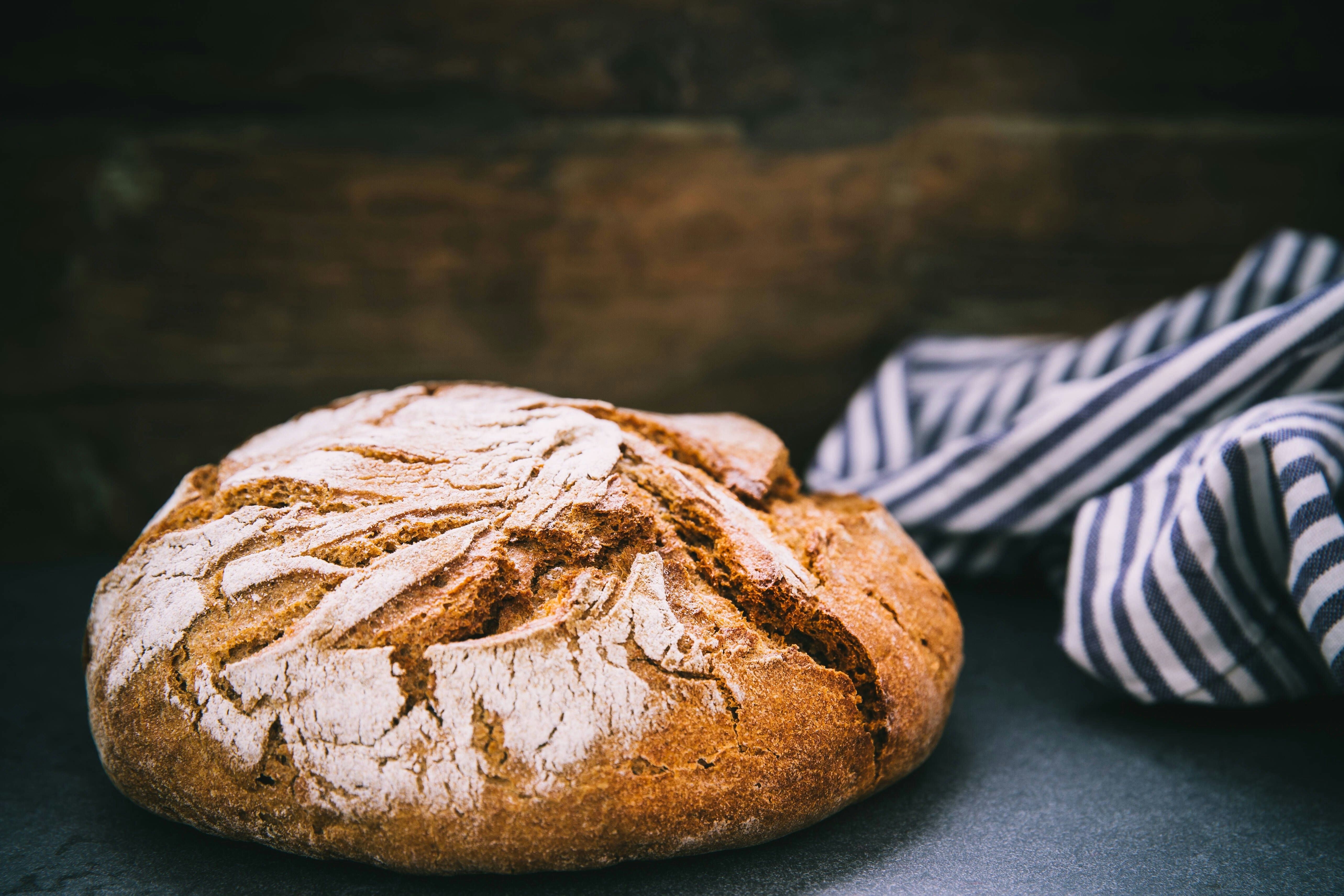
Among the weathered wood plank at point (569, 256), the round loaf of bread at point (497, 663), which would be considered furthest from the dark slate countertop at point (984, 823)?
the weathered wood plank at point (569, 256)

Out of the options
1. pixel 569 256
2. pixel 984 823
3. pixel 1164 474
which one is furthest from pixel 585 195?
pixel 984 823

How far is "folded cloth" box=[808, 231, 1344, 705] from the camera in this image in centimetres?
107

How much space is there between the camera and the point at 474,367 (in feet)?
5.84

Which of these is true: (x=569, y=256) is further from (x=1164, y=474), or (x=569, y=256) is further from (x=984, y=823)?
(x=984, y=823)

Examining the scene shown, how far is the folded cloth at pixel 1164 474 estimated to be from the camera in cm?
107

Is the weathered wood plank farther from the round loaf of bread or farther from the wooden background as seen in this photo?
the round loaf of bread

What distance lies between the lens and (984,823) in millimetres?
931

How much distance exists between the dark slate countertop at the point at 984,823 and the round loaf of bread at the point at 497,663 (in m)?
0.04

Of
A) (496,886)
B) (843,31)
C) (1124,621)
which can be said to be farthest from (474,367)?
(1124,621)

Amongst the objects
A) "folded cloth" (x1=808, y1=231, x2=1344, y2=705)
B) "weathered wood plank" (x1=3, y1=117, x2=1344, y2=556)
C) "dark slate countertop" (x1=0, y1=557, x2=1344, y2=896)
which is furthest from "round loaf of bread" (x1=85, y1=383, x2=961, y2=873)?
"weathered wood plank" (x1=3, y1=117, x2=1344, y2=556)

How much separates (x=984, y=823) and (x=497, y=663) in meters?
0.57

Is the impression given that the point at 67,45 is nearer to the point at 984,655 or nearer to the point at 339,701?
the point at 339,701

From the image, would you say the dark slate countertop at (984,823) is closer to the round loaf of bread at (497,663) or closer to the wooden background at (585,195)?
the round loaf of bread at (497,663)

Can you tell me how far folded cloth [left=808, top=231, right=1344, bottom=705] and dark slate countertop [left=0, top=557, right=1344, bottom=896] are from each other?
0.25ft
